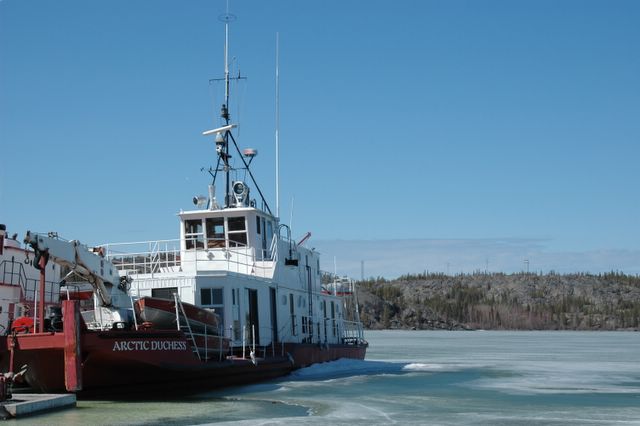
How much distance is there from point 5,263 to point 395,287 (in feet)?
290

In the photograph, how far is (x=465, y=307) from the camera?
104875 millimetres

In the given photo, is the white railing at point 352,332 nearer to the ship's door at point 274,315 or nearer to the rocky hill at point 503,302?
the ship's door at point 274,315

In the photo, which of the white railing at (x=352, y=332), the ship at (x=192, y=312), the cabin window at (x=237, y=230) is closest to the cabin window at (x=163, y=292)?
the ship at (x=192, y=312)

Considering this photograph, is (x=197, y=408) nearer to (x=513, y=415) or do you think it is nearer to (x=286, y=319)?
(x=513, y=415)

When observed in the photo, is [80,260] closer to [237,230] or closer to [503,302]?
[237,230]

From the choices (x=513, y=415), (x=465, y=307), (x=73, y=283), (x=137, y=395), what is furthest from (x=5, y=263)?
(x=465, y=307)

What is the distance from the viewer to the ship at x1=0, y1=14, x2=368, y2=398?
17750mm

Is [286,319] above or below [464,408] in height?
above

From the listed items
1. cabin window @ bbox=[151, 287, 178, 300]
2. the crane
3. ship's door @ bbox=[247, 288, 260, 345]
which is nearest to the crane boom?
the crane

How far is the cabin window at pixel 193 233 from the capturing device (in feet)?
81.3

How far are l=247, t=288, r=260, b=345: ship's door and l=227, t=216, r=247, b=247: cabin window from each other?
2.11m

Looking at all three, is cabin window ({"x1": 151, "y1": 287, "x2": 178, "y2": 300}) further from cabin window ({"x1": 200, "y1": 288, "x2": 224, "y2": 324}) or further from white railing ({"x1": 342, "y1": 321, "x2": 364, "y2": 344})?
white railing ({"x1": 342, "y1": 321, "x2": 364, "y2": 344})

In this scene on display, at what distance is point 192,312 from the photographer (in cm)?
1986

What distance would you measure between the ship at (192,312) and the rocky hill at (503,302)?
71.9 metres
